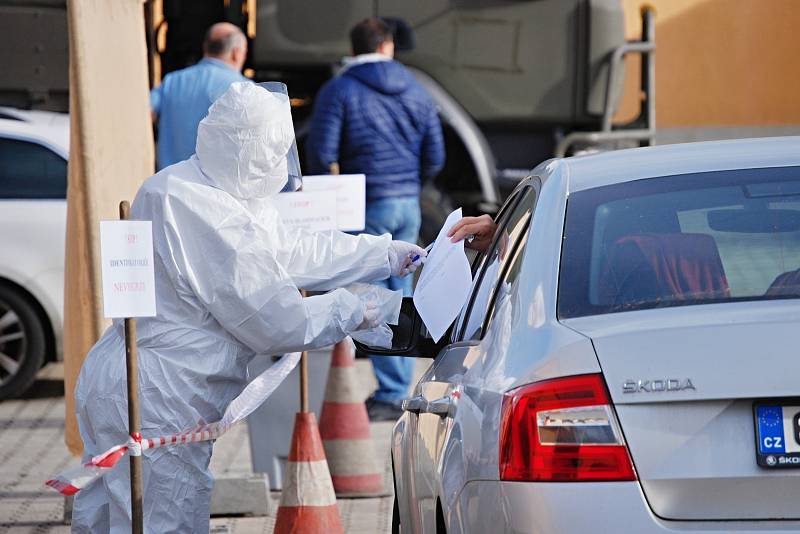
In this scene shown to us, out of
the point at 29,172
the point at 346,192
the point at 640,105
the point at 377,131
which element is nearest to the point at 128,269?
the point at 346,192

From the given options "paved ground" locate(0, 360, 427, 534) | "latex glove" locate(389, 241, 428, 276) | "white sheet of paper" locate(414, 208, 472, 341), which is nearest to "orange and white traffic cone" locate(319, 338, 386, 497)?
"paved ground" locate(0, 360, 427, 534)

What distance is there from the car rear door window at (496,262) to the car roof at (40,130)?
5311mm

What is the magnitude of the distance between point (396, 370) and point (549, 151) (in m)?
3.04

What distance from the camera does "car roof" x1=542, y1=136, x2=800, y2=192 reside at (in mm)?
3611

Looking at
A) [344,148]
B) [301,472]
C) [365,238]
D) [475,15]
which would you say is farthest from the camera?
[475,15]

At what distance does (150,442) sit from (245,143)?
Answer: 2.86ft

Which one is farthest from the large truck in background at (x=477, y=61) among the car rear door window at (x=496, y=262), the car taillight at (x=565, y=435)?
the car taillight at (x=565, y=435)

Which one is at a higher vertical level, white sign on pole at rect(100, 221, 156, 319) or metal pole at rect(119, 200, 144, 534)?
white sign on pole at rect(100, 221, 156, 319)

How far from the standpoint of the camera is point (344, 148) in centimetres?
879

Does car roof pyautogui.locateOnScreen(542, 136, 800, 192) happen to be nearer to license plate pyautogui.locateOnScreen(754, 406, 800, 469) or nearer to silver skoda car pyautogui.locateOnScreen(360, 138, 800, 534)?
silver skoda car pyautogui.locateOnScreen(360, 138, 800, 534)

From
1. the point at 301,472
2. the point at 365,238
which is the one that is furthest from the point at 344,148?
the point at 365,238

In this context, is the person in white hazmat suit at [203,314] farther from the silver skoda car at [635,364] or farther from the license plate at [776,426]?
the license plate at [776,426]

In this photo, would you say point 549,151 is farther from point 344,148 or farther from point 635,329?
point 635,329

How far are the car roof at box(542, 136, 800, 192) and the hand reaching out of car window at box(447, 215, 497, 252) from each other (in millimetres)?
456
